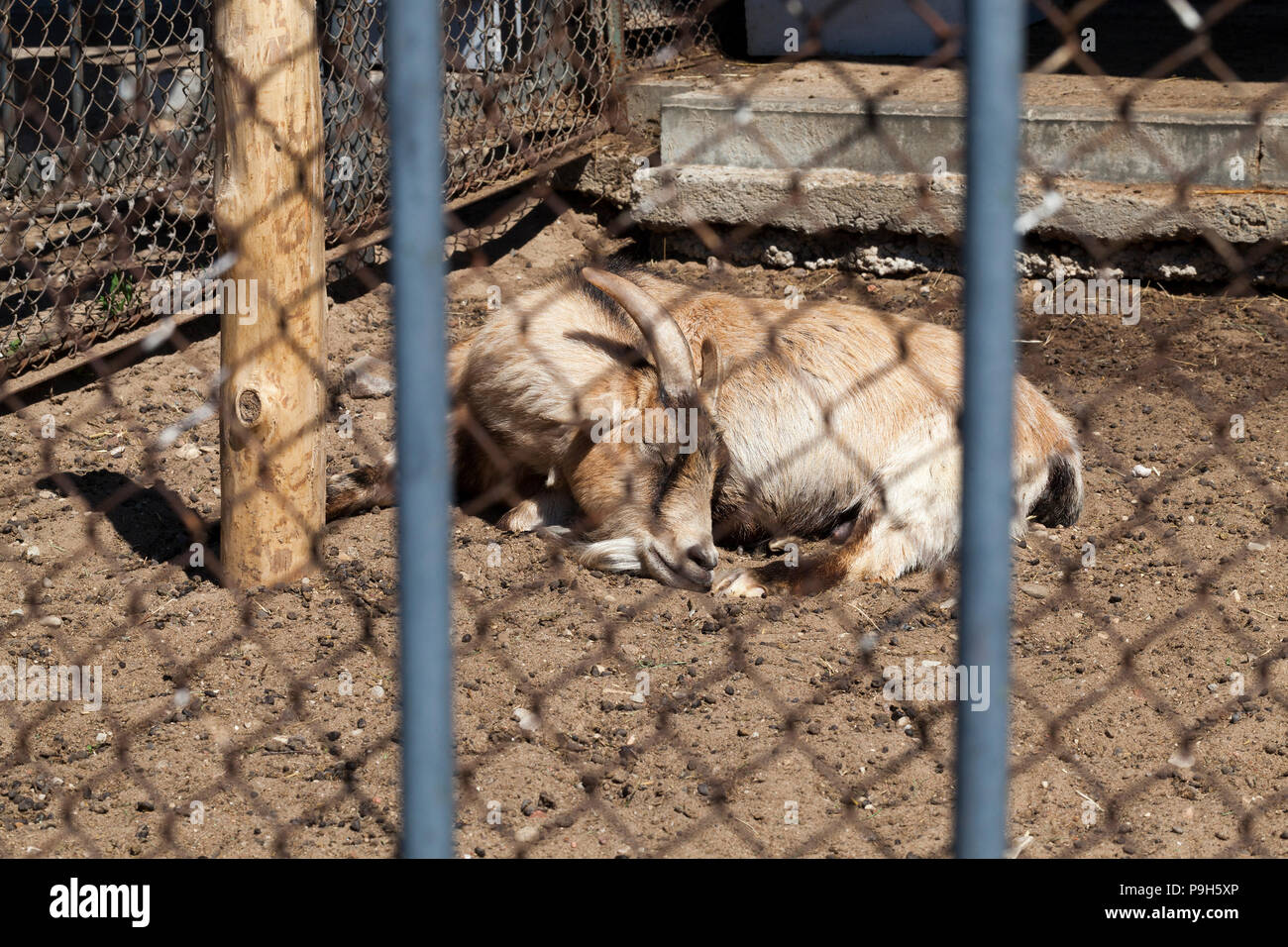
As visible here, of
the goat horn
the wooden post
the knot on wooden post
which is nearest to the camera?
the wooden post

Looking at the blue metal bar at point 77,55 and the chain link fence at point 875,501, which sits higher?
the blue metal bar at point 77,55

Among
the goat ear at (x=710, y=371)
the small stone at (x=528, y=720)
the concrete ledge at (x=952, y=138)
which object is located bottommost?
the small stone at (x=528, y=720)

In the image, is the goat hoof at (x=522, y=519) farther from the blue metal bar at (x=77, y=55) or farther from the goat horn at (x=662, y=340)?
the blue metal bar at (x=77, y=55)

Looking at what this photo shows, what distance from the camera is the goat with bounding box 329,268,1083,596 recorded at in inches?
164

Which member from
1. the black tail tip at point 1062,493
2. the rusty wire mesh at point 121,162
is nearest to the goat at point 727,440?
the black tail tip at point 1062,493

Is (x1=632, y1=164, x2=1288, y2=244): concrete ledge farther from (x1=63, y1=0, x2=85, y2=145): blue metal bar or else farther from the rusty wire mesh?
(x1=63, y1=0, x2=85, y2=145): blue metal bar

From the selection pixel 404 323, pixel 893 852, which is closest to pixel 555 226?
pixel 893 852

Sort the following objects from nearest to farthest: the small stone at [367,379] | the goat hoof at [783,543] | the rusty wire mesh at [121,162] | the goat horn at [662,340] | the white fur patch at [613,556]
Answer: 1. the goat horn at [662,340]
2. the white fur patch at [613,556]
3. the goat hoof at [783,543]
4. the rusty wire mesh at [121,162]
5. the small stone at [367,379]

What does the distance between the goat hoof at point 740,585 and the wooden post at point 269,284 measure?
1207 mm

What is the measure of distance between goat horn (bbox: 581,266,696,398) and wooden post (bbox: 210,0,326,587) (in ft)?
3.01

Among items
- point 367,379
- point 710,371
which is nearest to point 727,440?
point 710,371

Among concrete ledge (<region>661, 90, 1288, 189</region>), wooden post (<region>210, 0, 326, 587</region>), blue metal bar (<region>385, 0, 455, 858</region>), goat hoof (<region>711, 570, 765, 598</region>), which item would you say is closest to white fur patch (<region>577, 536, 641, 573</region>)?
goat hoof (<region>711, 570, 765, 598</region>)

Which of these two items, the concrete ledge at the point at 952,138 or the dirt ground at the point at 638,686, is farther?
the concrete ledge at the point at 952,138

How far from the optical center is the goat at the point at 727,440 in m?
4.17
